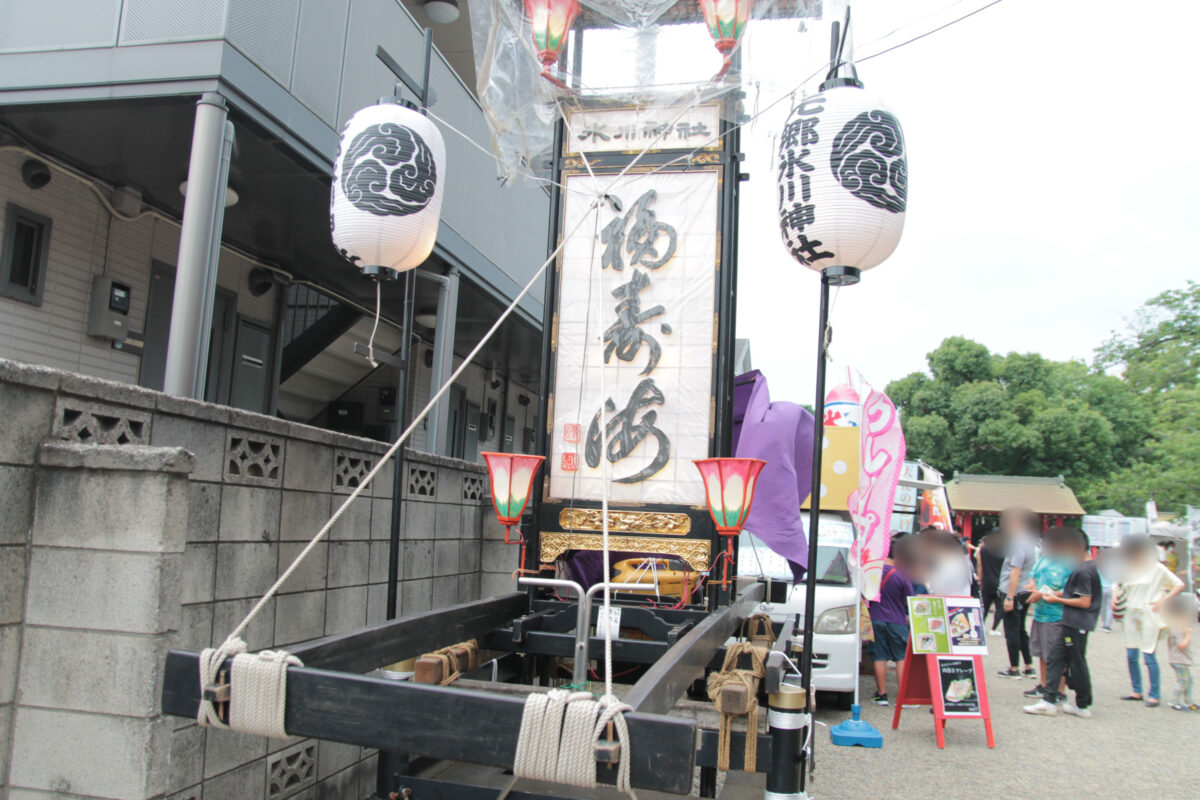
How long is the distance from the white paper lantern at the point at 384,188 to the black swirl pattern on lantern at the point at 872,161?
7.82 feet

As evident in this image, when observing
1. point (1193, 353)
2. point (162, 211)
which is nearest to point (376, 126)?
point (162, 211)

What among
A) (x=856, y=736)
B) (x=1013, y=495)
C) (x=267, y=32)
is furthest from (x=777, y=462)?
(x=1013, y=495)

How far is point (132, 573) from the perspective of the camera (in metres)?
3.08

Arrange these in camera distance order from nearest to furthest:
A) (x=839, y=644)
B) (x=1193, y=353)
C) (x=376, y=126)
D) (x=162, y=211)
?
1. (x=376, y=126)
2. (x=839, y=644)
3. (x=162, y=211)
4. (x=1193, y=353)

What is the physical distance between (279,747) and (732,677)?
7.83ft

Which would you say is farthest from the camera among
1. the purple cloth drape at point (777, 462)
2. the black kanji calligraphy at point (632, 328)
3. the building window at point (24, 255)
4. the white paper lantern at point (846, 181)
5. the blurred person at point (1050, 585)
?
the blurred person at point (1050, 585)

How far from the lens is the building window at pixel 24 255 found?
22.2 feet

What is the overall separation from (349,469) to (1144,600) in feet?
29.7

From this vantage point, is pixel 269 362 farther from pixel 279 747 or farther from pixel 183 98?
pixel 279 747

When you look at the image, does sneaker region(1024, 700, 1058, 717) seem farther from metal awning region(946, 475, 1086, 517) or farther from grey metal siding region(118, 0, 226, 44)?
metal awning region(946, 475, 1086, 517)

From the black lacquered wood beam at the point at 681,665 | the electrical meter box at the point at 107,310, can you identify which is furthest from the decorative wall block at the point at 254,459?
the electrical meter box at the point at 107,310

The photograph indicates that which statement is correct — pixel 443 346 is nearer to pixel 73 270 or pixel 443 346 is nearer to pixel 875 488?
pixel 73 270

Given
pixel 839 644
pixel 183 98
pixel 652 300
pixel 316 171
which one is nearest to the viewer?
pixel 652 300

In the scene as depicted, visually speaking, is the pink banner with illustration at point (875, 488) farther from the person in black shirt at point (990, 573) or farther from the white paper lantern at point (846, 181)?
the person in black shirt at point (990, 573)
